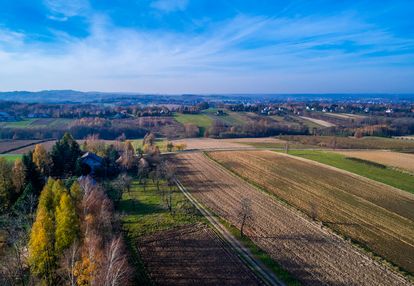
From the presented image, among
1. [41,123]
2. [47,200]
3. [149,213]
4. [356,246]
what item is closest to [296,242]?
[356,246]

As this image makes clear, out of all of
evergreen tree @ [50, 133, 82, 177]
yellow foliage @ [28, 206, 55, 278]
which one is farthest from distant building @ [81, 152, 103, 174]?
yellow foliage @ [28, 206, 55, 278]

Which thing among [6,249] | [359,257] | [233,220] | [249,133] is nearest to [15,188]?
[6,249]

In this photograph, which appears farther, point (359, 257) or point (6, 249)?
point (359, 257)

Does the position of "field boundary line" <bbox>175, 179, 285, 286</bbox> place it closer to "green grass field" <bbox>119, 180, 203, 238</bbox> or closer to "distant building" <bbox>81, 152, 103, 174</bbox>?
"green grass field" <bbox>119, 180, 203, 238</bbox>

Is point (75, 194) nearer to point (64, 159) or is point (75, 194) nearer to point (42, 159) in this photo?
point (42, 159)

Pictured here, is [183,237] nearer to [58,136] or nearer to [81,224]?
[81,224]

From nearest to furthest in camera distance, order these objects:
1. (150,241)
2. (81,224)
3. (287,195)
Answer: (81,224)
(150,241)
(287,195)

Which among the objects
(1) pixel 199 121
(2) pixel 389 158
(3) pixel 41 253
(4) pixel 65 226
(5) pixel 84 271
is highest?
(4) pixel 65 226
